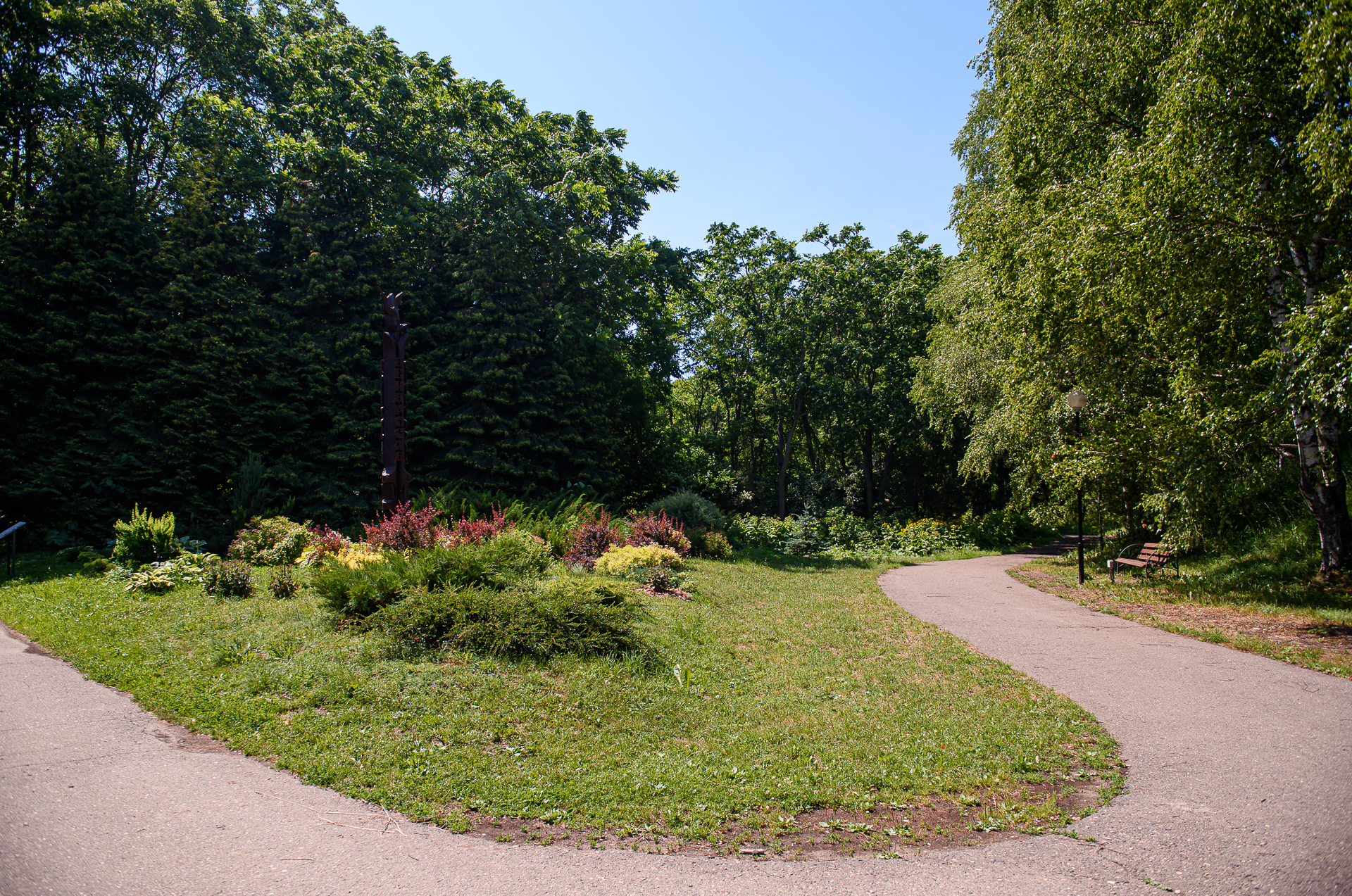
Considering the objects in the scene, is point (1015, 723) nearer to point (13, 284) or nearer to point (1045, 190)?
point (1045, 190)

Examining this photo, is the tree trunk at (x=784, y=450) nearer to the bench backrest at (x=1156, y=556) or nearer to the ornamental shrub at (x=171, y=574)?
the bench backrest at (x=1156, y=556)

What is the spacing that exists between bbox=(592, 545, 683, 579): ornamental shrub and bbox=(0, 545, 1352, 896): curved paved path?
649 centimetres

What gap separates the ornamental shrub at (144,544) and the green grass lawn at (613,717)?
2450mm

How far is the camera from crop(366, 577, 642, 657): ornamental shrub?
6.83 m

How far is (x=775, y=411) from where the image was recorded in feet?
98.3

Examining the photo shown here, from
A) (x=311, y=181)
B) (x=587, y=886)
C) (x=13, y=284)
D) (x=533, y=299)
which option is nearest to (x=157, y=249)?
(x=13, y=284)

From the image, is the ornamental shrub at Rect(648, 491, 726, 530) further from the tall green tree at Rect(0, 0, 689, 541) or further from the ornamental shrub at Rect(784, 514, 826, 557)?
the tall green tree at Rect(0, 0, 689, 541)

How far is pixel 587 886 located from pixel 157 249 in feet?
62.4

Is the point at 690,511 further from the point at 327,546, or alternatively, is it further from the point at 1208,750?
the point at 1208,750

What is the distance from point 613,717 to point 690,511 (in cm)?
1254

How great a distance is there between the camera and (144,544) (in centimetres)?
1148

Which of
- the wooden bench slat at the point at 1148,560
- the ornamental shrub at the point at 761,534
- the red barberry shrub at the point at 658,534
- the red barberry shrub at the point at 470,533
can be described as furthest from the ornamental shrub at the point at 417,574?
the wooden bench slat at the point at 1148,560

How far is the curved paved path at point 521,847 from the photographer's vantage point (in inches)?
129

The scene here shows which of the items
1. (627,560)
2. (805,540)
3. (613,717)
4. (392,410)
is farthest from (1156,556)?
(392,410)
